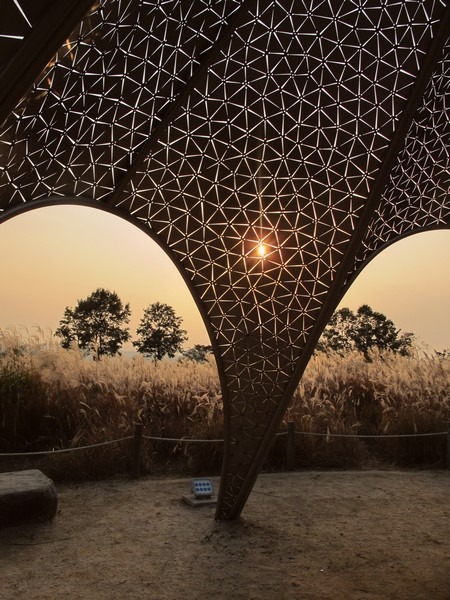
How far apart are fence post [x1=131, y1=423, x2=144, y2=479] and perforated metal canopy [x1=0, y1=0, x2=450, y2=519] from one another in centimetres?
177

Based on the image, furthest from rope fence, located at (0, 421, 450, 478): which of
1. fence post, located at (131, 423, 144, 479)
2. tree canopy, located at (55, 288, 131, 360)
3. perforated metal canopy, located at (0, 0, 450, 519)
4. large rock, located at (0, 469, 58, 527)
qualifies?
tree canopy, located at (55, 288, 131, 360)

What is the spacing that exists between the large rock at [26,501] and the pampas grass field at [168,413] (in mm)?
1421

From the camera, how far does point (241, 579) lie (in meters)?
3.75

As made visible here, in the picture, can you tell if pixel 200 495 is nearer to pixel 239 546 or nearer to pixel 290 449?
pixel 239 546

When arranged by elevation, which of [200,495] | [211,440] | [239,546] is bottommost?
[239,546]

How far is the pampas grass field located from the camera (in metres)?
6.88

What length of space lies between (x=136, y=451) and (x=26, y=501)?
181 centimetres

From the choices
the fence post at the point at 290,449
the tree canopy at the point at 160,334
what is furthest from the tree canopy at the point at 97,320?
the fence post at the point at 290,449

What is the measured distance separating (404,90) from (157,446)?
5473 mm

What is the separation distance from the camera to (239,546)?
14.2 feet

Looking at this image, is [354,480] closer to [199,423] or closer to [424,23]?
[199,423]

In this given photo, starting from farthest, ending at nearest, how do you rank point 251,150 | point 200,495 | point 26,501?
point 200,495 → point 26,501 → point 251,150

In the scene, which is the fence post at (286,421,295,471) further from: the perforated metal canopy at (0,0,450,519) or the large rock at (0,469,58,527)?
the large rock at (0,469,58,527)

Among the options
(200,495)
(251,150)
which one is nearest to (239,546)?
(200,495)
